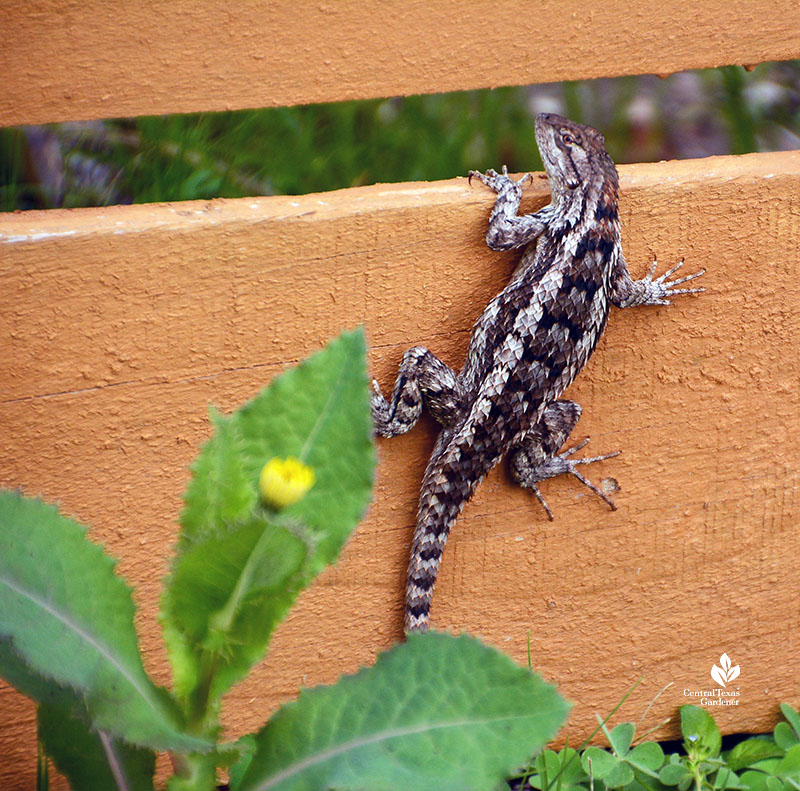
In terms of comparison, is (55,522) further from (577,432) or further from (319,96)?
(577,432)

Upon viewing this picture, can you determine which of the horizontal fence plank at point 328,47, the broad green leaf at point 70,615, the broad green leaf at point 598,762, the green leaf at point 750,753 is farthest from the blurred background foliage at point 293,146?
the green leaf at point 750,753

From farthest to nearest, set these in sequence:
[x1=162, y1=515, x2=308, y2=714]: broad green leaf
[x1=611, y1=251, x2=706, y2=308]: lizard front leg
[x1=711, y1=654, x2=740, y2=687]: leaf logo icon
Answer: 1. [x1=711, y1=654, x2=740, y2=687]: leaf logo icon
2. [x1=611, y1=251, x2=706, y2=308]: lizard front leg
3. [x1=162, y1=515, x2=308, y2=714]: broad green leaf

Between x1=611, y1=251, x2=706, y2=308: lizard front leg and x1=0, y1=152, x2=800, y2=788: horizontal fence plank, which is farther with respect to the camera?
x1=611, y1=251, x2=706, y2=308: lizard front leg

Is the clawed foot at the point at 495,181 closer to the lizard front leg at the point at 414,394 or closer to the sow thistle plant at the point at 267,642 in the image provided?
the lizard front leg at the point at 414,394

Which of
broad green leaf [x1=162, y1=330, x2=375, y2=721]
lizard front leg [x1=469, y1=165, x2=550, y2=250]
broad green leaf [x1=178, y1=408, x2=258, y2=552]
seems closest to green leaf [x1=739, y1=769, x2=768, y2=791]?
lizard front leg [x1=469, y1=165, x2=550, y2=250]

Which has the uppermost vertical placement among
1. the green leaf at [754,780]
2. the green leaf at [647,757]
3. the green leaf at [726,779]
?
the green leaf at [647,757]

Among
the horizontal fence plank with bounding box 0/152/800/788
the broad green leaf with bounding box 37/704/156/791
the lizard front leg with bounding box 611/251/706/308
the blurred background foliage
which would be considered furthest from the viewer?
the blurred background foliage

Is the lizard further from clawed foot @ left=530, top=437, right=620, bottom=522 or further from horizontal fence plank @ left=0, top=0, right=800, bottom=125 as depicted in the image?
horizontal fence plank @ left=0, top=0, right=800, bottom=125

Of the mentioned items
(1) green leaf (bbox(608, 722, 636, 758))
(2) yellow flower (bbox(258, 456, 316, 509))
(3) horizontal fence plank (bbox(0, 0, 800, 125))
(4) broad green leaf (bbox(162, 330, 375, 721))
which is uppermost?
(3) horizontal fence plank (bbox(0, 0, 800, 125))
